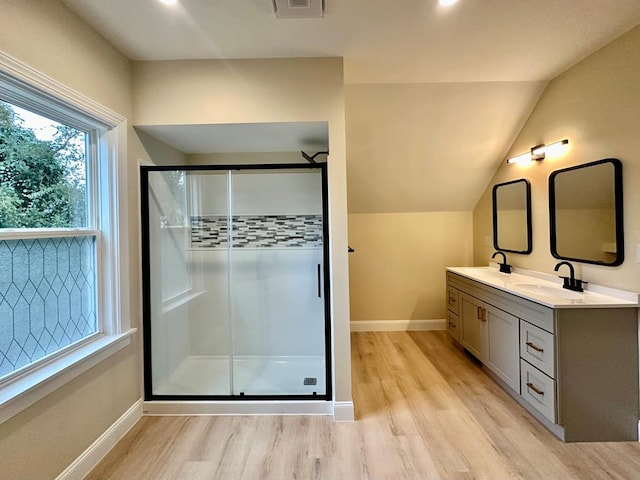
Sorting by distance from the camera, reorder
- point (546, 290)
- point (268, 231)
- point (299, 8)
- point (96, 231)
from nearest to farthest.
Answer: point (299, 8)
point (96, 231)
point (546, 290)
point (268, 231)

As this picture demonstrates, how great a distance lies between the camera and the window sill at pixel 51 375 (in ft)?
4.65

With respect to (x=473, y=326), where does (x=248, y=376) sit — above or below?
below

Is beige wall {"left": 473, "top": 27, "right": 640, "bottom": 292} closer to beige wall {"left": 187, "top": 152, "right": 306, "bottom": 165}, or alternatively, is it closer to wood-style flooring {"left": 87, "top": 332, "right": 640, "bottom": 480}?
wood-style flooring {"left": 87, "top": 332, "right": 640, "bottom": 480}

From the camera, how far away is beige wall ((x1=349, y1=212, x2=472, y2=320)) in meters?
4.29

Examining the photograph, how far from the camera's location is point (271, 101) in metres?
2.37

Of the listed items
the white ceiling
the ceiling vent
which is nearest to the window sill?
the white ceiling

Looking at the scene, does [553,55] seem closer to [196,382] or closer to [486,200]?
[486,200]

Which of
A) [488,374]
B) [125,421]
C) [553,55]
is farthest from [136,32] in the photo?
[488,374]

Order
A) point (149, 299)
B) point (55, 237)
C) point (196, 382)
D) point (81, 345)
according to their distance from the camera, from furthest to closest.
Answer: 1. point (196, 382)
2. point (149, 299)
3. point (81, 345)
4. point (55, 237)

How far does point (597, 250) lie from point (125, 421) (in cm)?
349

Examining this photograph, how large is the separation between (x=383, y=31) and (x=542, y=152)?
1872mm

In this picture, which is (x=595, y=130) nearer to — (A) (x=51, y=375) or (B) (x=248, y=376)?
(B) (x=248, y=376)

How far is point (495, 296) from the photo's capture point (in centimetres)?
277

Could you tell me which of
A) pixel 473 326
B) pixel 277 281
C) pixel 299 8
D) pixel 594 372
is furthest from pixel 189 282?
pixel 594 372
